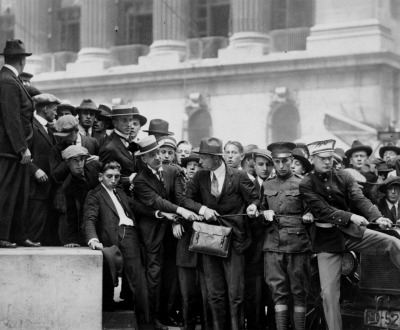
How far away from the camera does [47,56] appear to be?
40656mm

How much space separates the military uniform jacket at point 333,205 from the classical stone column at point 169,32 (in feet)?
87.2

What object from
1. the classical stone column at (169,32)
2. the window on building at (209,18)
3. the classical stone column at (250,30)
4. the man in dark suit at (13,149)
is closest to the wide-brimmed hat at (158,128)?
the man in dark suit at (13,149)

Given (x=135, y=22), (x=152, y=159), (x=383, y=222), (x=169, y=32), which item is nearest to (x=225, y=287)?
(x=152, y=159)

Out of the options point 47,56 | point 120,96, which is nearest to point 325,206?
point 120,96

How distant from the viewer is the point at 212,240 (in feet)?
34.5

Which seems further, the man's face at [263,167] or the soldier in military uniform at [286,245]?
the man's face at [263,167]

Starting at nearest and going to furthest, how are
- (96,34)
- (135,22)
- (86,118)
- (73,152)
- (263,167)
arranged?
1. (73,152)
2. (263,167)
3. (86,118)
4. (135,22)
5. (96,34)

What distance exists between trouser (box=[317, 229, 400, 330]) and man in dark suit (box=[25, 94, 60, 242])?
3032mm

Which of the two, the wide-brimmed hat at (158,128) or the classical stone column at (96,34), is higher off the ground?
the classical stone column at (96,34)

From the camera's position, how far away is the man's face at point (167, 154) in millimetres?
12031

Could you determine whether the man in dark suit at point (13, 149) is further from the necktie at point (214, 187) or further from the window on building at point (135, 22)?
the window on building at point (135, 22)

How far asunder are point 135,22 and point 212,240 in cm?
2960

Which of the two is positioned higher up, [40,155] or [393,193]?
[40,155]

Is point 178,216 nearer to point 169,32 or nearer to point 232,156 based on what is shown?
point 232,156
